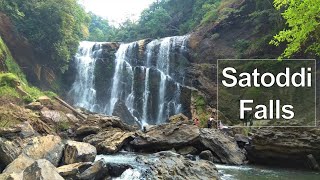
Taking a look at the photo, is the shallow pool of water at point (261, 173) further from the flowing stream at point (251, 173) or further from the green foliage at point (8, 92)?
the green foliage at point (8, 92)

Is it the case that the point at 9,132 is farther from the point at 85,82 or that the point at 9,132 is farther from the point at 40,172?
the point at 85,82

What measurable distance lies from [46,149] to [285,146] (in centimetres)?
945

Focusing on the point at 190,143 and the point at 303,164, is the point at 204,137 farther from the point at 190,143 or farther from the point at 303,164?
the point at 303,164

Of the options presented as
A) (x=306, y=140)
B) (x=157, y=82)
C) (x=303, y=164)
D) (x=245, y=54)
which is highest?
(x=245, y=54)

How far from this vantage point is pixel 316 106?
24656 mm

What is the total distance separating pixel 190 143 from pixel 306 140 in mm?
5526

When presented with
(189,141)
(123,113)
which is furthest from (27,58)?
(189,141)

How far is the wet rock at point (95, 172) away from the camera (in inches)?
413

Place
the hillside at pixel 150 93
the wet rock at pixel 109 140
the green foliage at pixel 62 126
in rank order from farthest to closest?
Answer: 1. the green foliage at pixel 62 126
2. the wet rock at pixel 109 140
3. the hillside at pixel 150 93

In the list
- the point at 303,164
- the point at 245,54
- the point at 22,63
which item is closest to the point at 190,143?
the point at 303,164

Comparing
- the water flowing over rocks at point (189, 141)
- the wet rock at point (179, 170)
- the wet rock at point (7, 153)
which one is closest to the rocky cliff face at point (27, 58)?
the water flowing over rocks at point (189, 141)

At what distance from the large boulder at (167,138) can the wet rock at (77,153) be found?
17.1 ft

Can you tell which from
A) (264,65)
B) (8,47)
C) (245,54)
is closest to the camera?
(264,65)

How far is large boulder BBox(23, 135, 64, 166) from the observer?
40.3 ft
